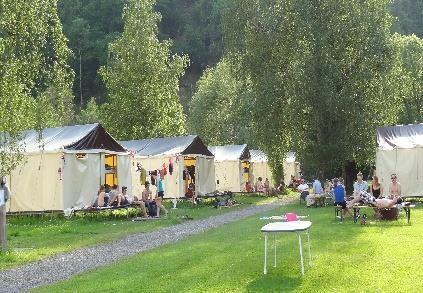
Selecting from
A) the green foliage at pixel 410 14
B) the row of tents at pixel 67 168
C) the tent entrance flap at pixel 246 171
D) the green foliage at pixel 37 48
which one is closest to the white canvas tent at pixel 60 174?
the row of tents at pixel 67 168

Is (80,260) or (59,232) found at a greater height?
(59,232)

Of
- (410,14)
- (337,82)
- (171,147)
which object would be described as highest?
(410,14)

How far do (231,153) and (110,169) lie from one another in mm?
14272

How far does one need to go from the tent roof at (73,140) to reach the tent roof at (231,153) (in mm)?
13850

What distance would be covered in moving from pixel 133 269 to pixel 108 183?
12.8 m

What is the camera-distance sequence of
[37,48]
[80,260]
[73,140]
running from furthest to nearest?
[73,140], [37,48], [80,260]

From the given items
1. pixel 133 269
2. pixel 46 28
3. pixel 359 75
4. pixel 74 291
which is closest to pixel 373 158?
pixel 359 75

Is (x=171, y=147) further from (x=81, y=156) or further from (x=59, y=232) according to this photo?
(x=59, y=232)

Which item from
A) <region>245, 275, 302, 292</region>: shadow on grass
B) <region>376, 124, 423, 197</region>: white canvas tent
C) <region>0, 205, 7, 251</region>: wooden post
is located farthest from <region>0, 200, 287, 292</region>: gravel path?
<region>376, 124, 423, 197</region>: white canvas tent

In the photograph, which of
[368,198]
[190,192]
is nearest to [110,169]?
[190,192]

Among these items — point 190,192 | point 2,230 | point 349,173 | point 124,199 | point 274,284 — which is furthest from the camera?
point 349,173

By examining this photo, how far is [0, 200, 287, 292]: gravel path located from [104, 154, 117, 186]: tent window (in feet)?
20.4

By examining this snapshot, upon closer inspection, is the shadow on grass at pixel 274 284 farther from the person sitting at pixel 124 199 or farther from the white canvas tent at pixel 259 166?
the white canvas tent at pixel 259 166

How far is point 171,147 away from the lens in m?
25.0
